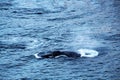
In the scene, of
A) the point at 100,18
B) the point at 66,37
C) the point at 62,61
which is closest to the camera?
the point at 62,61

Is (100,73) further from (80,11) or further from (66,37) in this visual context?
(80,11)

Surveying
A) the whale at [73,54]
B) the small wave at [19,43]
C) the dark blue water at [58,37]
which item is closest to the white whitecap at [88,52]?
the whale at [73,54]

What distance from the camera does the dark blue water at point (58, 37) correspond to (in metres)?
6.72

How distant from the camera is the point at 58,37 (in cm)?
848

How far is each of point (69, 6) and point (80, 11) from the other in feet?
2.75

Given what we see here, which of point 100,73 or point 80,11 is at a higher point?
point 80,11

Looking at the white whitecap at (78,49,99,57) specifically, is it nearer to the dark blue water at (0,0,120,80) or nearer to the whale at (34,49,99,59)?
the whale at (34,49,99,59)

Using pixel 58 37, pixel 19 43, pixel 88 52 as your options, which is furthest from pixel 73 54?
pixel 19 43

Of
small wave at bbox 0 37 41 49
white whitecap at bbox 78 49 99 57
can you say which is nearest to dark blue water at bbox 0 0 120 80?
small wave at bbox 0 37 41 49

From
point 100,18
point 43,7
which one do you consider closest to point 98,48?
point 100,18

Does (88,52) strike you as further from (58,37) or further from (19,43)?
(19,43)

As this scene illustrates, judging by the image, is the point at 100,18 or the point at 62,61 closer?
the point at 62,61

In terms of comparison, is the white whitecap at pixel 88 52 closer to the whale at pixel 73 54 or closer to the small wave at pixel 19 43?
the whale at pixel 73 54

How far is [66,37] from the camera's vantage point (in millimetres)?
8453
